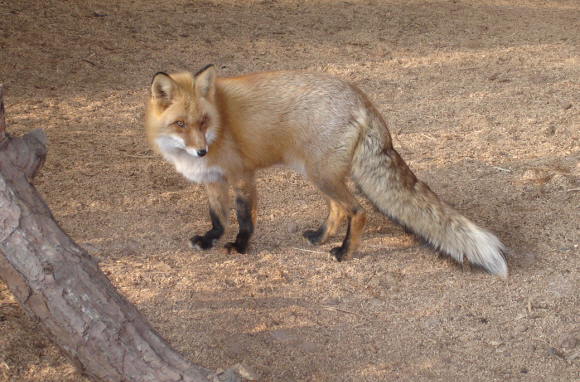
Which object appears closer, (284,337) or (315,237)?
(284,337)

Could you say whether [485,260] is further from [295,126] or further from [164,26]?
[164,26]

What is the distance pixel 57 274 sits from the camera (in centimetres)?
245

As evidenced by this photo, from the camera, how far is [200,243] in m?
4.54

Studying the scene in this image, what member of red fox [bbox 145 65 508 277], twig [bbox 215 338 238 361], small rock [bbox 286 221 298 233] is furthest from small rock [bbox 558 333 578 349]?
small rock [bbox 286 221 298 233]

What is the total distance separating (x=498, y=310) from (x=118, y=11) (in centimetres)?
749

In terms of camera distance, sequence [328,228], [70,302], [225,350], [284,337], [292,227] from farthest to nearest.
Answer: [292,227], [328,228], [284,337], [225,350], [70,302]

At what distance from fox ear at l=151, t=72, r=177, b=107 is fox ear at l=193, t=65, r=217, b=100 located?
0.17 meters

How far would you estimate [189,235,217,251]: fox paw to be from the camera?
14.9 ft

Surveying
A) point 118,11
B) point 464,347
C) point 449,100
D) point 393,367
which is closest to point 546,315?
point 464,347

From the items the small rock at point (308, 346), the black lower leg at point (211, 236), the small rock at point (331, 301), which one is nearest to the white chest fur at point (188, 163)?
the black lower leg at point (211, 236)

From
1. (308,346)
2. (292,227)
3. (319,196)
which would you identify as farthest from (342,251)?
(308,346)

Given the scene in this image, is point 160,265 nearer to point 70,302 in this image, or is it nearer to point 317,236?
point 317,236

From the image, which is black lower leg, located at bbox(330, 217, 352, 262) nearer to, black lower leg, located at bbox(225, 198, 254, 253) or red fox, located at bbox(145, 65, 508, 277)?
red fox, located at bbox(145, 65, 508, 277)

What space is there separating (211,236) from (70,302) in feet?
7.17
